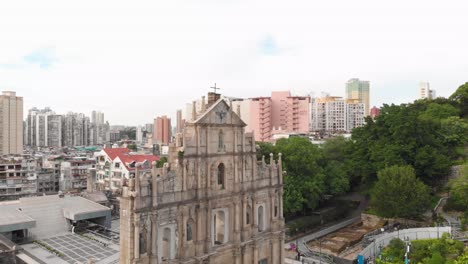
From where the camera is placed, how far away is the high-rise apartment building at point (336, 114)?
12171cm

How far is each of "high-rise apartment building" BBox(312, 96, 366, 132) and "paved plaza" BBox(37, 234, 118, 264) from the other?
99.2m

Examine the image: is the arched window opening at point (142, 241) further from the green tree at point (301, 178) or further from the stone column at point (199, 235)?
the green tree at point (301, 178)

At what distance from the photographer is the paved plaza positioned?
2802cm

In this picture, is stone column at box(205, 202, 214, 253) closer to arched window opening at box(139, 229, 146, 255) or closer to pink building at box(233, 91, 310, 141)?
arched window opening at box(139, 229, 146, 255)

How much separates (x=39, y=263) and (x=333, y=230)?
1204 inches

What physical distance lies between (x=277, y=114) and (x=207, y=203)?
97.6 meters

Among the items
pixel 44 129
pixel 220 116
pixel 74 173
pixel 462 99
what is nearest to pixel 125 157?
pixel 74 173

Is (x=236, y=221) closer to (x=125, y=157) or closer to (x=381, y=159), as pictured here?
(x=381, y=159)

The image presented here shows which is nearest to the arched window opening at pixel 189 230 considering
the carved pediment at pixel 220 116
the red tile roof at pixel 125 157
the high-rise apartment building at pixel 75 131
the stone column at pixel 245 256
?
the stone column at pixel 245 256

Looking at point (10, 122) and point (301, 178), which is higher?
point (10, 122)

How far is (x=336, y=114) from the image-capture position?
12350 centimetres

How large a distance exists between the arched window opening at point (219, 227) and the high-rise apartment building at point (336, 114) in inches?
3997

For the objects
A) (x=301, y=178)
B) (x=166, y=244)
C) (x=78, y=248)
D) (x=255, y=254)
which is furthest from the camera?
(x=301, y=178)

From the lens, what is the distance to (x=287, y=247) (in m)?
38.6
